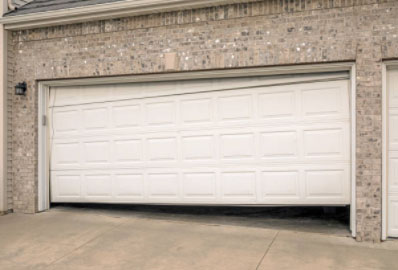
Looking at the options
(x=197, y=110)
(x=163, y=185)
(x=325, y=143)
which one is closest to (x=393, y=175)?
(x=325, y=143)

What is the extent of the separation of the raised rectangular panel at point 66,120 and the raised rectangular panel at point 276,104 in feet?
12.0

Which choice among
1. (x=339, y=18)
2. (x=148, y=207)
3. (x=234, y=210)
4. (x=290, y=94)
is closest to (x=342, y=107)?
(x=290, y=94)

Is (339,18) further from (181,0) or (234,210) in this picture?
(234,210)

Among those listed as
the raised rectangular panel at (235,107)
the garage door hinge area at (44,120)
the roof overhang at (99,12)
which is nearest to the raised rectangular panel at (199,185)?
the raised rectangular panel at (235,107)

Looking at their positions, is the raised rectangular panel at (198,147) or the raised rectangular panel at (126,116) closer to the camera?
the raised rectangular panel at (198,147)

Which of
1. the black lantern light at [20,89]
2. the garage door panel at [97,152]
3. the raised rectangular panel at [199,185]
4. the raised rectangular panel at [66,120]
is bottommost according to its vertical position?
the raised rectangular panel at [199,185]

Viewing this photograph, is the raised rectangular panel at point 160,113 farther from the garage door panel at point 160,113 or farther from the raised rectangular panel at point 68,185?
the raised rectangular panel at point 68,185

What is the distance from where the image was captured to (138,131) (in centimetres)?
739

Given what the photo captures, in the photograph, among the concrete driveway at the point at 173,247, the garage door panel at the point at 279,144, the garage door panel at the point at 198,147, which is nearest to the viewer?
the concrete driveway at the point at 173,247

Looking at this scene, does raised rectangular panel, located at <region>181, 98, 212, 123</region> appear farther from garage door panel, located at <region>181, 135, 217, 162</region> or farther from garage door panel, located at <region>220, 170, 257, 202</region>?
garage door panel, located at <region>220, 170, 257, 202</region>

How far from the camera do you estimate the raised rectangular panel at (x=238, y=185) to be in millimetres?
6758

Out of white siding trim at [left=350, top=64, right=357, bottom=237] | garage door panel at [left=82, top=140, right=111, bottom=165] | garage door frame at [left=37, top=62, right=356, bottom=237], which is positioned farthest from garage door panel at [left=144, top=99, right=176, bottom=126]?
white siding trim at [left=350, top=64, right=357, bottom=237]

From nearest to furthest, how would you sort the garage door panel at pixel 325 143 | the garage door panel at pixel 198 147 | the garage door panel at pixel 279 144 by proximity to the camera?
1. the garage door panel at pixel 325 143
2. the garage door panel at pixel 279 144
3. the garage door panel at pixel 198 147

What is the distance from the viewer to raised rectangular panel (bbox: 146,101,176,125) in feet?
23.6
